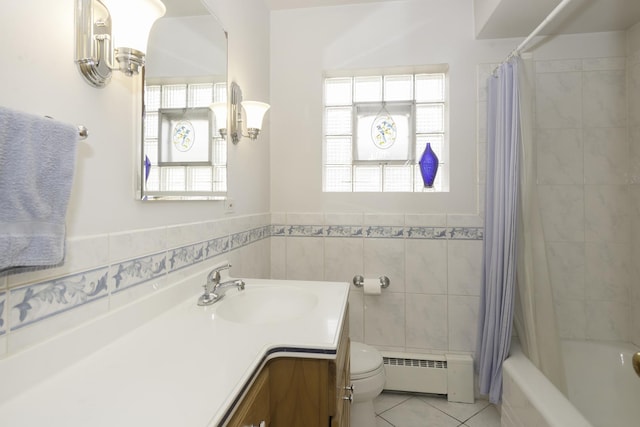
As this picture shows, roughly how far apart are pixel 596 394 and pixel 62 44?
2653 millimetres

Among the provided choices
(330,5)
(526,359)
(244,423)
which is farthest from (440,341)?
(330,5)

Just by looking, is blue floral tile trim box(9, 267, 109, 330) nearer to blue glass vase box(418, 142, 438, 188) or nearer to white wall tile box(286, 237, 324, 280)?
white wall tile box(286, 237, 324, 280)

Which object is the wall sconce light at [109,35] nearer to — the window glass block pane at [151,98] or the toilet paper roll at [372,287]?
the window glass block pane at [151,98]

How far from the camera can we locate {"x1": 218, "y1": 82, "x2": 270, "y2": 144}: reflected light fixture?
1.60 metres

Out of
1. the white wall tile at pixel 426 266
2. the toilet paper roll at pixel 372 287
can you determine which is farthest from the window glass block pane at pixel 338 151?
the toilet paper roll at pixel 372 287

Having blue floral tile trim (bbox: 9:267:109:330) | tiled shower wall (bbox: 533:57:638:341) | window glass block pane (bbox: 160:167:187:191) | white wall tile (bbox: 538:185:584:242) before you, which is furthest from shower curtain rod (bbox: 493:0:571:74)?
blue floral tile trim (bbox: 9:267:109:330)

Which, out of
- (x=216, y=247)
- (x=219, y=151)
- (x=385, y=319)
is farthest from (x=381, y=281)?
(x=219, y=151)

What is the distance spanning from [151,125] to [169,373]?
0.74m

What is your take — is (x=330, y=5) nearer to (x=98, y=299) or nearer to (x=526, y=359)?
(x=98, y=299)

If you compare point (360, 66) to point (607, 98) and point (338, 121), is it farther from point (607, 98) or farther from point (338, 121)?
point (607, 98)

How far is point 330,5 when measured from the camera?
2.18 meters

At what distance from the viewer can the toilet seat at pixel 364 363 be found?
161 cm

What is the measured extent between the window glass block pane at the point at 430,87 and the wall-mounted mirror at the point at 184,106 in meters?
1.37

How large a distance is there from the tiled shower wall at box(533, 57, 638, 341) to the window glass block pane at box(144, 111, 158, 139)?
6.90 feet
